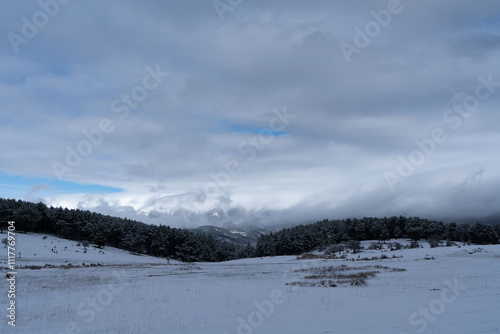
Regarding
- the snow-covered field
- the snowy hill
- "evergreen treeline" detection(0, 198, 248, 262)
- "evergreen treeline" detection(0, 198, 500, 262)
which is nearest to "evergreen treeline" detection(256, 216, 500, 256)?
"evergreen treeline" detection(0, 198, 500, 262)

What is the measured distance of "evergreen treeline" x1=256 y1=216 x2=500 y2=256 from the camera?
377 ft

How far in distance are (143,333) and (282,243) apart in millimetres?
121597

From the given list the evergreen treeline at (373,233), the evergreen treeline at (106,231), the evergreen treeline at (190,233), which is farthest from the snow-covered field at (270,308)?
the evergreen treeline at (373,233)

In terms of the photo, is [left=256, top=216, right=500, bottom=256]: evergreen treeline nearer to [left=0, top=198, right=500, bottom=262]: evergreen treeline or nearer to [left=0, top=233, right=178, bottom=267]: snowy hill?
[left=0, top=198, right=500, bottom=262]: evergreen treeline

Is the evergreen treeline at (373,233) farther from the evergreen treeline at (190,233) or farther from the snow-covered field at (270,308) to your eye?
the snow-covered field at (270,308)

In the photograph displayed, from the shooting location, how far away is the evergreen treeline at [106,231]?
329 feet

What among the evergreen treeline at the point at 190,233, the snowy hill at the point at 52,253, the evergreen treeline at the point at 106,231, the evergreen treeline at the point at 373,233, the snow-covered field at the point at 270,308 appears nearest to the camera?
the snow-covered field at the point at 270,308

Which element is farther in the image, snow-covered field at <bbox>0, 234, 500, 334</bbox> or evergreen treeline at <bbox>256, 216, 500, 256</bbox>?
evergreen treeline at <bbox>256, 216, 500, 256</bbox>

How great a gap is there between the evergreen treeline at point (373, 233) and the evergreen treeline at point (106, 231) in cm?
3192

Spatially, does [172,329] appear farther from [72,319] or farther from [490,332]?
[490,332]

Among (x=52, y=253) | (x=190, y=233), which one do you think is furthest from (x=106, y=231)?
(x=52, y=253)

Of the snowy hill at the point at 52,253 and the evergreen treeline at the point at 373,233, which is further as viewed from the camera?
the evergreen treeline at the point at 373,233

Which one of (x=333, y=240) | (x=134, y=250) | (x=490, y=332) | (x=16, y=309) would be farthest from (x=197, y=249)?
(x=490, y=332)

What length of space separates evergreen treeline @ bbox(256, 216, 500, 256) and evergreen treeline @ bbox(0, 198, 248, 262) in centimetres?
3192
